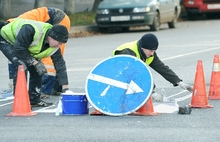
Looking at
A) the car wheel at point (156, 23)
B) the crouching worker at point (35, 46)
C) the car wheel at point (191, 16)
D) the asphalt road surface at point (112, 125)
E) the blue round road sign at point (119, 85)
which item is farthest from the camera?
the car wheel at point (191, 16)

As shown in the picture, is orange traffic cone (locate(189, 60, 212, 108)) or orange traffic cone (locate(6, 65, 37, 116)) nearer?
orange traffic cone (locate(6, 65, 37, 116))

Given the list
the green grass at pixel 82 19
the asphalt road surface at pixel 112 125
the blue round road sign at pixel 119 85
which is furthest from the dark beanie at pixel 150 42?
the green grass at pixel 82 19

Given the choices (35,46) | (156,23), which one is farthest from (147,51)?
(156,23)

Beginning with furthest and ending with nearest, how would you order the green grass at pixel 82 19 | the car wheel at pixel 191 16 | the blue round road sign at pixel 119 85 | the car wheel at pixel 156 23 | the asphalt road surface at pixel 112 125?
the car wheel at pixel 191 16 < the green grass at pixel 82 19 < the car wheel at pixel 156 23 < the blue round road sign at pixel 119 85 < the asphalt road surface at pixel 112 125

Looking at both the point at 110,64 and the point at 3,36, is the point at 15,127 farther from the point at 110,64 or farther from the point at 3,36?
the point at 3,36

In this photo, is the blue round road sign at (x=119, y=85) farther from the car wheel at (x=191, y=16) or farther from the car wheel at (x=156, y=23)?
the car wheel at (x=191, y=16)

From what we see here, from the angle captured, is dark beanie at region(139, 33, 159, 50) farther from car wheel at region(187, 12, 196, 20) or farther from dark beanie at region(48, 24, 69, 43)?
car wheel at region(187, 12, 196, 20)

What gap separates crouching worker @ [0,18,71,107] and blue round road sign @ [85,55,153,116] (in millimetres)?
686

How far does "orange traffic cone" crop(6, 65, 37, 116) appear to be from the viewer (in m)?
9.51

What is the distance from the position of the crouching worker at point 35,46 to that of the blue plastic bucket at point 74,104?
0.45 metres

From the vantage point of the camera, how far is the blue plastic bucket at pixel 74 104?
9430 millimetres

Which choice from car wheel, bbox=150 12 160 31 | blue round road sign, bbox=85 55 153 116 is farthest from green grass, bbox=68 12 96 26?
blue round road sign, bbox=85 55 153 116

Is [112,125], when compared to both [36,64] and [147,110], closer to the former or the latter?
[147,110]

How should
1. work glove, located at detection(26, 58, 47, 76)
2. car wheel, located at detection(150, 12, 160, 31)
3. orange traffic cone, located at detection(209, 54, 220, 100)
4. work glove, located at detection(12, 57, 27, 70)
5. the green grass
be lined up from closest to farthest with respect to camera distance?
work glove, located at detection(26, 58, 47, 76) → work glove, located at detection(12, 57, 27, 70) → orange traffic cone, located at detection(209, 54, 220, 100) → car wheel, located at detection(150, 12, 160, 31) → the green grass
